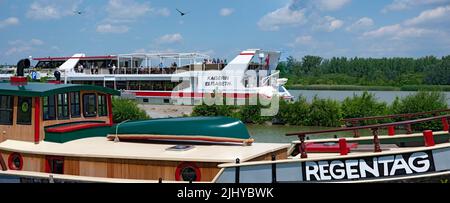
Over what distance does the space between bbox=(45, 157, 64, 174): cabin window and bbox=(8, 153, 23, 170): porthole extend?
789 mm

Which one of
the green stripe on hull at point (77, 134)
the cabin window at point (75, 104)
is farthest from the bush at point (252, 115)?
the cabin window at point (75, 104)

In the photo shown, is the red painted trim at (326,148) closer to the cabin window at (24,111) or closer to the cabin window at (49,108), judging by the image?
the cabin window at (49,108)

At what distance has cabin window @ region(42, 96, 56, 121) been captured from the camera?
39.3 ft

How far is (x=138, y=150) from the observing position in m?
10.9

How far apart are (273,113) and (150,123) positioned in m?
23.1

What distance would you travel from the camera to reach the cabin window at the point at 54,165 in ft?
36.8

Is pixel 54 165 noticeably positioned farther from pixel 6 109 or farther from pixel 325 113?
pixel 325 113

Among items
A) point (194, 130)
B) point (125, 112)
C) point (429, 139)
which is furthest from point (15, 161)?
point (125, 112)

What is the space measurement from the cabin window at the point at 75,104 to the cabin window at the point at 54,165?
1.63 m

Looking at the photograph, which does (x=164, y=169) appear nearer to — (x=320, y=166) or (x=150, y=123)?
(x=150, y=123)

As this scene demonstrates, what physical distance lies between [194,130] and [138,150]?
1239mm
